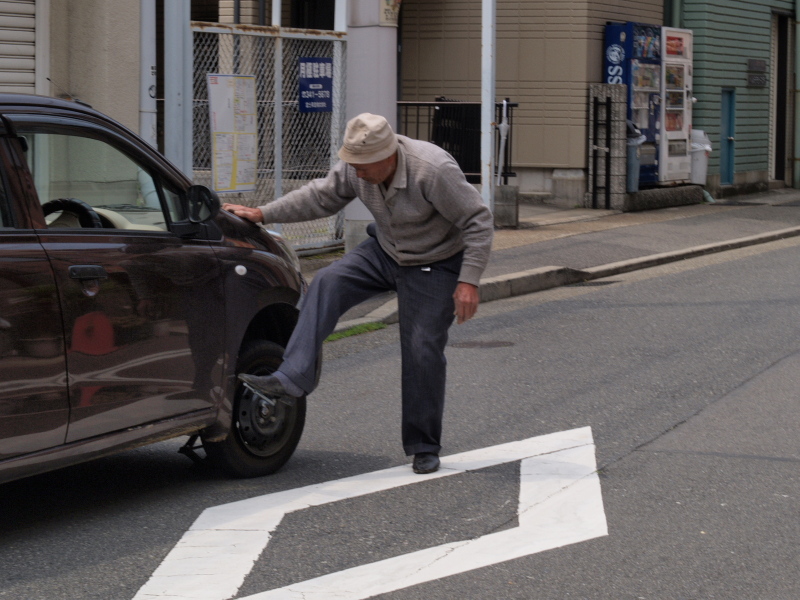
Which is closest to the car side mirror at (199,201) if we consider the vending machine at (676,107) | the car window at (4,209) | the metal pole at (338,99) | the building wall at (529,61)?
the car window at (4,209)

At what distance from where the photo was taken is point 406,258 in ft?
18.3

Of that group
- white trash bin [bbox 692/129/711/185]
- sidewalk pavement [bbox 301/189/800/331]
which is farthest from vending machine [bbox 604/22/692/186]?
sidewalk pavement [bbox 301/189/800/331]

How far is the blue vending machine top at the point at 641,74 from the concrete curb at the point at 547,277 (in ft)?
14.2

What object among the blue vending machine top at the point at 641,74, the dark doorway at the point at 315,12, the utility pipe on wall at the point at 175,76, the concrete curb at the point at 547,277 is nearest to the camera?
the utility pipe on wall at the point at 175,76

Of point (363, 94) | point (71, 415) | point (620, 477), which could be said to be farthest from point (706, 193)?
point (71, 415)

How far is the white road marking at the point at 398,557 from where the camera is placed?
4.28 metres

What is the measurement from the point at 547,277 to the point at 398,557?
8.74 meters

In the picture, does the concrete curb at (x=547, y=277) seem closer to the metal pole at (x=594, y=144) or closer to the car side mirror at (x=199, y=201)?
the metal pole at (x=594, y=144)

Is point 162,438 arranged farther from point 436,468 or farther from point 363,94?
point 363,94

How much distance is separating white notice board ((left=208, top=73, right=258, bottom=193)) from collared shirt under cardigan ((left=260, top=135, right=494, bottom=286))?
19.8 ft

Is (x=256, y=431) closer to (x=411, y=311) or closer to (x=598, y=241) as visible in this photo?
(x=411, y=311)

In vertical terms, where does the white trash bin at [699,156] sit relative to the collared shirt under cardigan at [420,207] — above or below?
above

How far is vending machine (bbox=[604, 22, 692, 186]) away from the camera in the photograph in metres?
20.3

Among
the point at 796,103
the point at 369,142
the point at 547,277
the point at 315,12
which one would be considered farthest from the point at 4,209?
the point at 796,103
